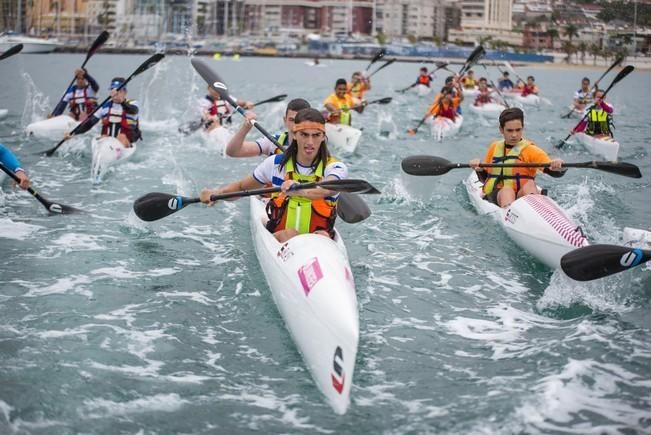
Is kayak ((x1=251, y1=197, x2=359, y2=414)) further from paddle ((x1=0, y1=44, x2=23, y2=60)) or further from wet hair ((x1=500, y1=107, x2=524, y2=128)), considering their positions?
paddle ((x1=0, y1=44, x2=23, y2=60))

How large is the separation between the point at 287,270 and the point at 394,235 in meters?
3.70

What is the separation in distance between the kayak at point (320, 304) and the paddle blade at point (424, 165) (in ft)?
6.84

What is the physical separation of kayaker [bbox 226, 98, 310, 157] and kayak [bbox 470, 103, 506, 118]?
16815 mm

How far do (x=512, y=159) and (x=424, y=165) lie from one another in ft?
3.53

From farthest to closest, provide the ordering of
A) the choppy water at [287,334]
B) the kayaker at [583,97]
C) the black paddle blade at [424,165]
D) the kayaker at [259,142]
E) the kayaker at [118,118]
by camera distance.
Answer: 1. the kayaker at [583,97]
2. the kayaker at [118,118]
3. the black paddle blade at [424,165]
4. the kayaker at [259,142]
5. the choppy water at [287,334]

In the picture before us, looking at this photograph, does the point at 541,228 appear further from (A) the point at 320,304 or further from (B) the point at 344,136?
(B) the point at 344,136

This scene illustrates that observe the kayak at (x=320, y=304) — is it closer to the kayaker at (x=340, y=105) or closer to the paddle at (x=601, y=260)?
Result: the paddle at (x=601, y=260)

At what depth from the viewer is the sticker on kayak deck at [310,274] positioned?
5.09 metres

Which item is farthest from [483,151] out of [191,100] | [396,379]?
[191,100]

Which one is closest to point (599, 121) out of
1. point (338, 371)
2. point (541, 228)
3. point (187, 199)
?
point (541, 228)

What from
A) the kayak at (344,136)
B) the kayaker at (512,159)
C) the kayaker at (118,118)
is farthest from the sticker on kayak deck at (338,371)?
the kayak at (344,136)

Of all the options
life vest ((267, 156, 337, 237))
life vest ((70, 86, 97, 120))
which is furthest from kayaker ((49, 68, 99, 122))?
life vest ((267, 156, 337, 237))

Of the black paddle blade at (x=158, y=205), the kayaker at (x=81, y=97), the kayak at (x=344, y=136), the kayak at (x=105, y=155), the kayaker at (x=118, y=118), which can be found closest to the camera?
the black paddle blade at (x=158, y=205)

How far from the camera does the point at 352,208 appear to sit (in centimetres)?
627
